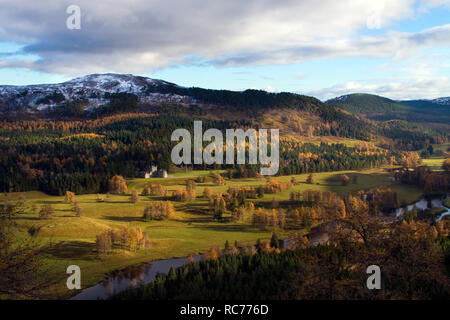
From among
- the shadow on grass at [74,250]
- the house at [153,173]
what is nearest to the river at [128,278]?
the shadow on grass at [74,250]

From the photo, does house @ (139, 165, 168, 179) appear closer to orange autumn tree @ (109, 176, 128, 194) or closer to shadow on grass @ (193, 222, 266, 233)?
orange autumn tree @ (109, 176, 128, 194)

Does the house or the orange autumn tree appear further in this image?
the house

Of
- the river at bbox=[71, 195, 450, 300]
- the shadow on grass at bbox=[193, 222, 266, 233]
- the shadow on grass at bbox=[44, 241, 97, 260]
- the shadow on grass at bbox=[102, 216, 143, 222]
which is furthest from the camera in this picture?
the shadow on grass at bbox=[102, 216, 143, 222]

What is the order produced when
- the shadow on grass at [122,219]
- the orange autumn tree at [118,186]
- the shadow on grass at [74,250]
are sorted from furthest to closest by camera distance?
the orange autumn tree at [118,186], the shadow on grass at [122,219], the shadow on grass at [74,250]

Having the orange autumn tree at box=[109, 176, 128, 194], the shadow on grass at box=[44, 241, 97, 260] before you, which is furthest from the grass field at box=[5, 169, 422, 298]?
the orange autumn tree at box=[109, 176, 128, 194]

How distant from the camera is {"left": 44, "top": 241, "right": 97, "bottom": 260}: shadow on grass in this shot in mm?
75875

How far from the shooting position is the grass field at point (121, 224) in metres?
72.6

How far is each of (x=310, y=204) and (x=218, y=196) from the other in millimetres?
34863

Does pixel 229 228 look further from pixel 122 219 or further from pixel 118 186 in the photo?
pixel 118 186

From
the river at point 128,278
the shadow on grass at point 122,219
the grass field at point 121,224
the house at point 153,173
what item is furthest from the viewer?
the house at point 153,173

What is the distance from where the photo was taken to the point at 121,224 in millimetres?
101250

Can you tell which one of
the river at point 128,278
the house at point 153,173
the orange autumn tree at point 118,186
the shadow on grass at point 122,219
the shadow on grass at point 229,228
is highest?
the house at point 153,173

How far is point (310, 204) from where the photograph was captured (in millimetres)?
122625

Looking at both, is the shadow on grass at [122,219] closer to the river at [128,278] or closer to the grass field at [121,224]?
the grass field at [121,224]
